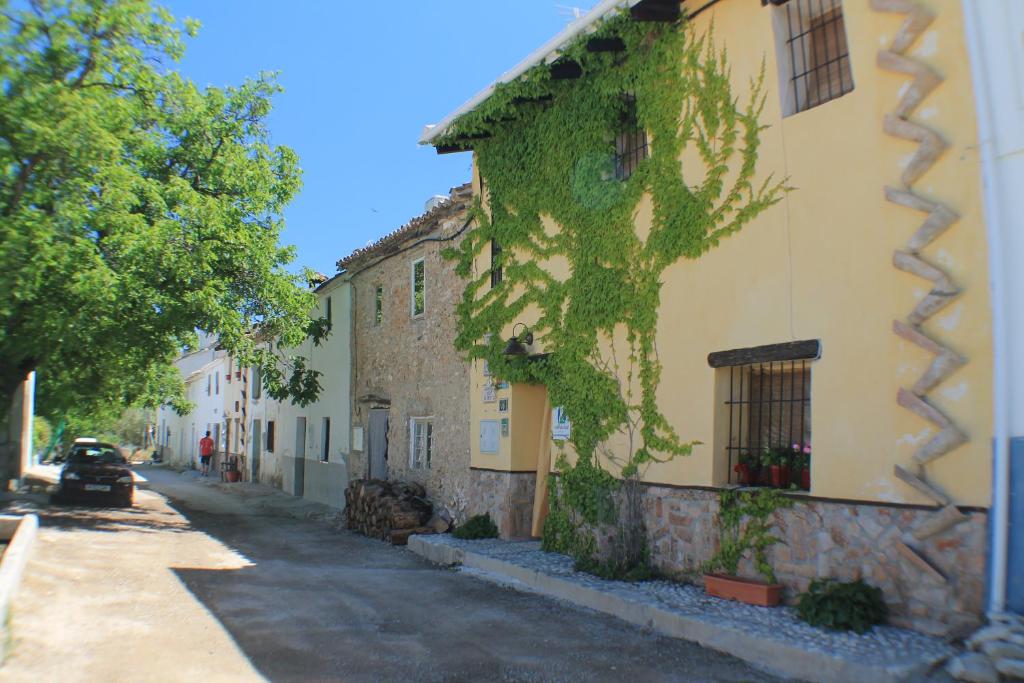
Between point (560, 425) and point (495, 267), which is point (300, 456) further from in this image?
point (560, 425)

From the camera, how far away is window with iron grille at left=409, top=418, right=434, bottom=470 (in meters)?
14.8

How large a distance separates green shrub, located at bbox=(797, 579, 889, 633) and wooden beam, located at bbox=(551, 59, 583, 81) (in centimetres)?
673

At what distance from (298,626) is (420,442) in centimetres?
801

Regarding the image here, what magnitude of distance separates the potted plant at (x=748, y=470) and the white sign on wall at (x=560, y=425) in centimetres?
285

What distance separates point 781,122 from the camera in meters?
7.69

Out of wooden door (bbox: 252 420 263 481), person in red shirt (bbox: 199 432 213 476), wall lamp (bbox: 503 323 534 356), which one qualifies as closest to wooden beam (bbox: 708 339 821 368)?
wall lamp (bbox: 503 323 534 356)

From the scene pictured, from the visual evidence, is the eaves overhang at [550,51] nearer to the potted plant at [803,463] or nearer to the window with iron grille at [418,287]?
the window with iron grille at [418,287]

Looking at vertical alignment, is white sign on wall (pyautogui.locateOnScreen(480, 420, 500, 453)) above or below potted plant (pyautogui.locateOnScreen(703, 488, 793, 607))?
above

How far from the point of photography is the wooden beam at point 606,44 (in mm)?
9484

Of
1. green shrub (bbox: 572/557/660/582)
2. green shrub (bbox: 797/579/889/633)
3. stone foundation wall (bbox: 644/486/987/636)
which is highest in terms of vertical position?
stone foundation wall (bbox: 644/486/987/636)

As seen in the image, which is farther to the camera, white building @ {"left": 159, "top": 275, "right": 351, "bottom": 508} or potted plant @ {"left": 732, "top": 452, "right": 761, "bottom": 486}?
white building @ {"left": 159, "top": 275, "right": 351, "bottom": 508}

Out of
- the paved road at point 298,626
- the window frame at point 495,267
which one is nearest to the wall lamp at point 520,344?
the window frame at point 495,267

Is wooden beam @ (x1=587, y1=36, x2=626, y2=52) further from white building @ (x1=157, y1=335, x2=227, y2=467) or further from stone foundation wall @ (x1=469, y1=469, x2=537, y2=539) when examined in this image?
white building @ (x1=157, y1=335, x2=227, y2=467)

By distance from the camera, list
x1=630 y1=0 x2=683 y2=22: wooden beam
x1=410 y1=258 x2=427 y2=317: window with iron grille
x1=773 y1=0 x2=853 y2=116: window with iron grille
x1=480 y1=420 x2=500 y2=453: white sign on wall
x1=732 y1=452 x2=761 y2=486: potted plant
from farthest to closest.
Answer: x1=410 y1=258 x2=427 y2=317: window with iron grille
x1=480 y1=420 x2=500 y2=453: white sign on wall
x1=630 y1=0 x2=683 y2=22: wooden beam
x1=732 y1=452 x2=761 y2=486: potted plant
x1=773 y1=0 x2=853 y2=116: window with iron grille
